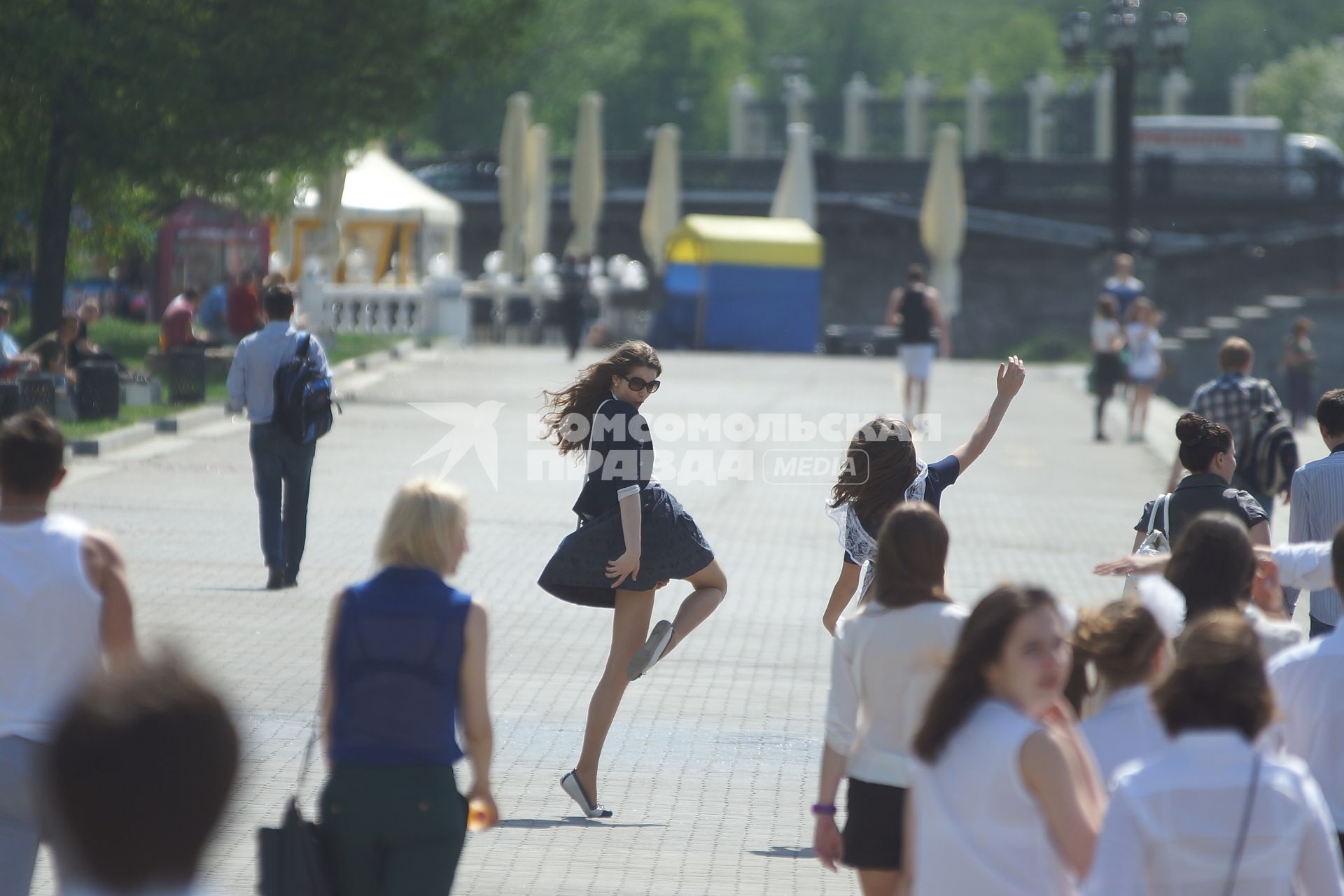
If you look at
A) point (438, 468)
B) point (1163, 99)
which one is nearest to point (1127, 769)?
point (438, 468)

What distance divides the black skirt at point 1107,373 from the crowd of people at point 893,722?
15716mm

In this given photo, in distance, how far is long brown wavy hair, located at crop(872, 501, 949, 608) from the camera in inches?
178

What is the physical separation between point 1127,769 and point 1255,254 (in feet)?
137

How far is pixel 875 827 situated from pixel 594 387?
2865 millimetres

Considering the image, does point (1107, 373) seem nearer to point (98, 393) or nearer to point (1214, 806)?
point (98, 393)

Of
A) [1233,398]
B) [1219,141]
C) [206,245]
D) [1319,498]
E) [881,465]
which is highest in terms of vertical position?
[1219,141]

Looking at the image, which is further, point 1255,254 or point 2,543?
point 1255,254

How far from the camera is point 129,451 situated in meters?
18.0

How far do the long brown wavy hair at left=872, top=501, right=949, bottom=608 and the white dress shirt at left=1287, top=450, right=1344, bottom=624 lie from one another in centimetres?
299

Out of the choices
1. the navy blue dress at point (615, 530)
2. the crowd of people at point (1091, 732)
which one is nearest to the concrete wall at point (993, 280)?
the navy blue dress at point (615, 530)

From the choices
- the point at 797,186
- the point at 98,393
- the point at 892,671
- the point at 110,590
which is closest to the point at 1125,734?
the point at 892,671

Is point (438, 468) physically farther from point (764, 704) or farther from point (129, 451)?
point (764, 704)

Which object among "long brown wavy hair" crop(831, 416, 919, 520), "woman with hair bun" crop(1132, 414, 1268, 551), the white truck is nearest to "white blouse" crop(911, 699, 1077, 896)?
"long brown wavy hair" crop(831, 416, 919, 520)

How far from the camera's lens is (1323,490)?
7.12m
